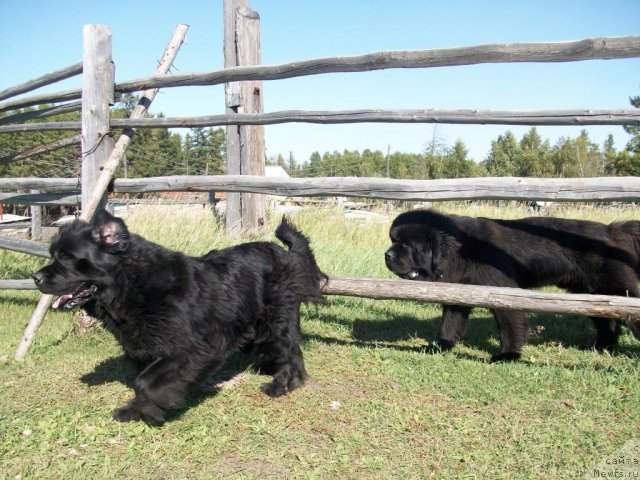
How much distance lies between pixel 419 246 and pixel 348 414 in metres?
2.47

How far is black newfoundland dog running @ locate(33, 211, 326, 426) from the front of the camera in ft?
12.3

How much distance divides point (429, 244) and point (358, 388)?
2.04m

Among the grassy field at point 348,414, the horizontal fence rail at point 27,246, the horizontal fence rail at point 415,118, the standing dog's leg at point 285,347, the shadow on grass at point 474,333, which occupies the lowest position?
the shadow on grass at point 474,333

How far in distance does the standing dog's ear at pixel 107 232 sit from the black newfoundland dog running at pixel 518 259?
3.13 metres

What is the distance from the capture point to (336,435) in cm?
362

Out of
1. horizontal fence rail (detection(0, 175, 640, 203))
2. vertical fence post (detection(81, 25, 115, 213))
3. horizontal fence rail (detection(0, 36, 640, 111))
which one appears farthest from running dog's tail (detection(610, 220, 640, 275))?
vertical fence post (detection(81, 25, 115, 213))

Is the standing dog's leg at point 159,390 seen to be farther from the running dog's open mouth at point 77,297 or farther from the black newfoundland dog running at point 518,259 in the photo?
the black newfoundland dog running at point 518,259

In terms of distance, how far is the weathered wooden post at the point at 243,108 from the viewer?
345 inches

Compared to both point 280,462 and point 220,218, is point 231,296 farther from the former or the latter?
point 220,218

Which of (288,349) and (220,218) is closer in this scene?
(288,349)

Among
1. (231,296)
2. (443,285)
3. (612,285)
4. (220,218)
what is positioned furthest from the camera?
(220,218)

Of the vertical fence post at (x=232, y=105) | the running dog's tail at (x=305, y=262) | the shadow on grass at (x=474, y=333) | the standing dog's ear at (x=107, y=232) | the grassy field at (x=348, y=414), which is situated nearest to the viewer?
the grassy field at (x=348, y=414)

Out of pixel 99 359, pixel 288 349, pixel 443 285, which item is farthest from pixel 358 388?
pixel 99 359

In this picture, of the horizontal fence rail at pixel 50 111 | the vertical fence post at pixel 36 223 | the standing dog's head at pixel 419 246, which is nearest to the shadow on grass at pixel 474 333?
the standing dog's head at pixel 419 246
